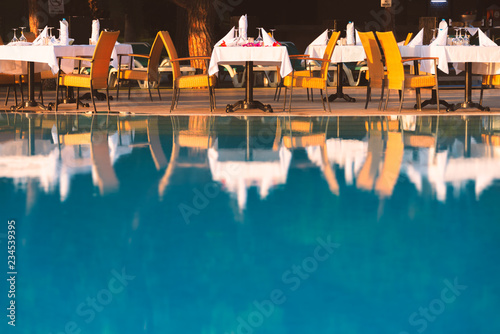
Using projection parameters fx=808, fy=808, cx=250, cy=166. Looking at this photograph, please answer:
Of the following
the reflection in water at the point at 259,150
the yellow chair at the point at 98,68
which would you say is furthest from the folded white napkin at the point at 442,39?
the yellow chair at the point at 98,68

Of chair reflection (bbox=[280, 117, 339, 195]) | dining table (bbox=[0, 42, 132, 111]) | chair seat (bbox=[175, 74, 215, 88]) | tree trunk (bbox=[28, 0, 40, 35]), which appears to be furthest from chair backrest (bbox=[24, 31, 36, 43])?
chair reflection (bbox=[280, 117, 339, 195])

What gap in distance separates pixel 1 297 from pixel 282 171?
109 inches

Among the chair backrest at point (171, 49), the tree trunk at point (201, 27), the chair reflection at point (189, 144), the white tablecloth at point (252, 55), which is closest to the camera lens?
the chair reflection at point (189, 144)

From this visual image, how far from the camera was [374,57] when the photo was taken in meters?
9.76

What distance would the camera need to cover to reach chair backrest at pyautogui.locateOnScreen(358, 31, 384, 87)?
969cm

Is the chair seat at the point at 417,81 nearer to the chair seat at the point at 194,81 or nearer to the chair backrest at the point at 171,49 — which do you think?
the chair seat at the point at 194,81

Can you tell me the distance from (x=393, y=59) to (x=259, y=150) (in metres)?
3.67

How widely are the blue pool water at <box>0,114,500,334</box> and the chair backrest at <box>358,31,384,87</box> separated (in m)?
3.46

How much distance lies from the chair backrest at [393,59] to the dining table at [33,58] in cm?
373

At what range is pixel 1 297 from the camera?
2562mm

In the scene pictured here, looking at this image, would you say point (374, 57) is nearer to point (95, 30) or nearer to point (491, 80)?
point (491, 80)

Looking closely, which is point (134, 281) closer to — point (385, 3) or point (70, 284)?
point (70, 284)

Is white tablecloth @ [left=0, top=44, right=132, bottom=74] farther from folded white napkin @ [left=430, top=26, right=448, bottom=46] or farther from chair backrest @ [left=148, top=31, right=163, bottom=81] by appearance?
folded white napkin @ [left=430, top=26, right=448, bottom=46]

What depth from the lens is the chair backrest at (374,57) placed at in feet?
31.8
